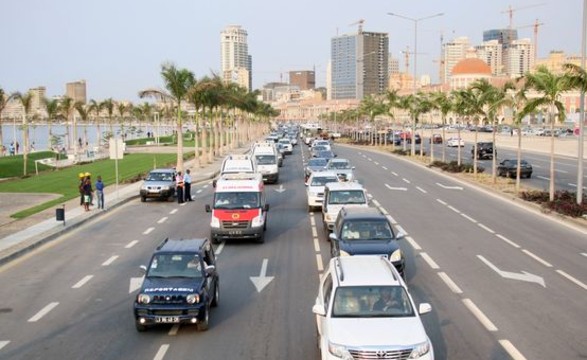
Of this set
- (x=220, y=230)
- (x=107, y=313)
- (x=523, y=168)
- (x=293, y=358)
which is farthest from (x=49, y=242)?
(x=523, y=168)

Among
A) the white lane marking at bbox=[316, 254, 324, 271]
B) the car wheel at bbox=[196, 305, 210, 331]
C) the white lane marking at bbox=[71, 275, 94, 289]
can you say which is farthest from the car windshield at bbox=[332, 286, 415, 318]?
the white lane marking at bbox=[71, 275, 94, 289]

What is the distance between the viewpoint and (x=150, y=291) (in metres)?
13.3

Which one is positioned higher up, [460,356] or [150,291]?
[150,291]

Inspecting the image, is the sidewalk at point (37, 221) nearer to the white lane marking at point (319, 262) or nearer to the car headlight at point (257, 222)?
the car headlight at point (257, 222)

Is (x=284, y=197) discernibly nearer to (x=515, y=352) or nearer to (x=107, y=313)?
Answer: (x=107, y=313)

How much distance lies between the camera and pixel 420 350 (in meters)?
10.0

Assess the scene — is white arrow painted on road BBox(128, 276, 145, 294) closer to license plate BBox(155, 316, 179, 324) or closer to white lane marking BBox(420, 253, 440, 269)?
license plate BBox(155, 316, 179, 324)

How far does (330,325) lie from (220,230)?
12.4 m

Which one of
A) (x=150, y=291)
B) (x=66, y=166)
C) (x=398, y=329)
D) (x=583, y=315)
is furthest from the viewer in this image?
(x=66, y=166)

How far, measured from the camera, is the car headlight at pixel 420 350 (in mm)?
9969

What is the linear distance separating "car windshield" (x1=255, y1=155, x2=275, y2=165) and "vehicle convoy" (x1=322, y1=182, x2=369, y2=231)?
61.2 ft

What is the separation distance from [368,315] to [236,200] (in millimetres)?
12871

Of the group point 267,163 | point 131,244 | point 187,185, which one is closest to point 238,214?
point 131,244

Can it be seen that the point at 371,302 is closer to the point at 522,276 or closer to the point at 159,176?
the point at 522,276
